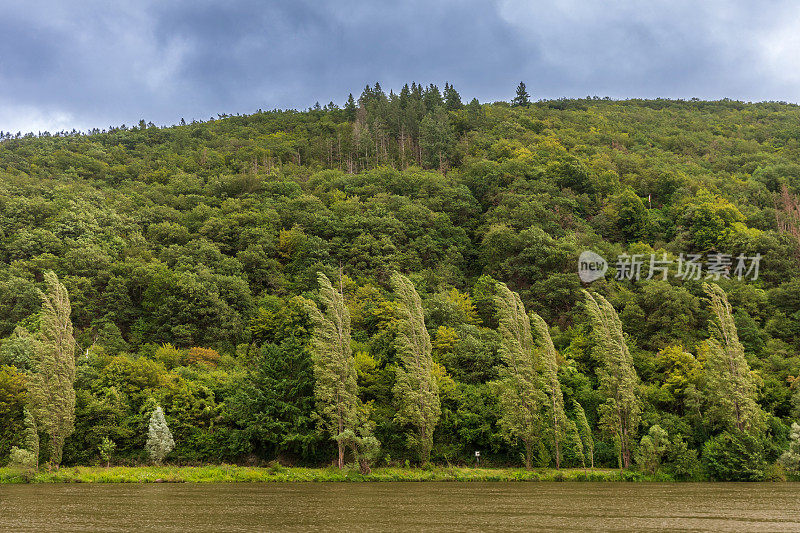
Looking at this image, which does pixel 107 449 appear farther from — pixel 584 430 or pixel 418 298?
pixel 584 430

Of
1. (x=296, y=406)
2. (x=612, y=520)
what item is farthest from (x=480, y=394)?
(x=612, y=520)

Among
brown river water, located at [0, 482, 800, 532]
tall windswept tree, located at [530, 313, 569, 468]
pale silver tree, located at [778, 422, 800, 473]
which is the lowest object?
brown river water, located at [0, 482, 800, 532]

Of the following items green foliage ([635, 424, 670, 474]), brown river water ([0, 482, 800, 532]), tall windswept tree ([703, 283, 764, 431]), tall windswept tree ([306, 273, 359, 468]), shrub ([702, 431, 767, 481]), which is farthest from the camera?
tall windswept tree ([306, 273, 359, 468])

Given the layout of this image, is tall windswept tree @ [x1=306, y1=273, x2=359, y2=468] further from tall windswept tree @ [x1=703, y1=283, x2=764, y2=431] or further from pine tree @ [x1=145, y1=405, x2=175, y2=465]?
tall windswept tree @ [x1=703, y1=283, x2=764, y2=431]

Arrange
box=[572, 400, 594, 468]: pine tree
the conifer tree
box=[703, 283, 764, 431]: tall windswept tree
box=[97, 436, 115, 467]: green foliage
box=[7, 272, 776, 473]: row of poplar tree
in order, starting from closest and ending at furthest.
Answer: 1. box=[7, 272, 776, 473]: row of poplar tree
2. box=[703, 283, 764, 431]: tall windswept tree
3. box=[97, 436, 115, 467]: green foliage
4. box=[572, 400, 594, 468]: pine tree
5. the conifer tree

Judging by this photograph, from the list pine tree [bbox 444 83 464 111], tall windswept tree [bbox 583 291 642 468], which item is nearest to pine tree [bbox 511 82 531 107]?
Answer: pine tree [bbox 444 83 464 111]

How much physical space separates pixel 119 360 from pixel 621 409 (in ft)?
158

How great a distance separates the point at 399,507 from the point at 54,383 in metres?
34.3

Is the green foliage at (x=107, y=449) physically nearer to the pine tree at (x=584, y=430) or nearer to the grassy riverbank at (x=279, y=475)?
the grassy riverbank at (x=279, y=475)

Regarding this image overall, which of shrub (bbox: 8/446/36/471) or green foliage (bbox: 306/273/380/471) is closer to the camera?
shrub (bbox: 8/446/36/471)

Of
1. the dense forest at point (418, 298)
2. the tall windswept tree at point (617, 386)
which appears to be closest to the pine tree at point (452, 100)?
the dense forest at point (418, 298)

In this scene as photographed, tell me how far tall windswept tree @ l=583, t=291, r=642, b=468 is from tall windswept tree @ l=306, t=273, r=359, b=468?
23011 mm

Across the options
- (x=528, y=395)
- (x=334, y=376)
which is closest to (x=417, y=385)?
(x=334, y=376)

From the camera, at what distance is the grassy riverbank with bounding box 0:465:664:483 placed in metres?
44.0
